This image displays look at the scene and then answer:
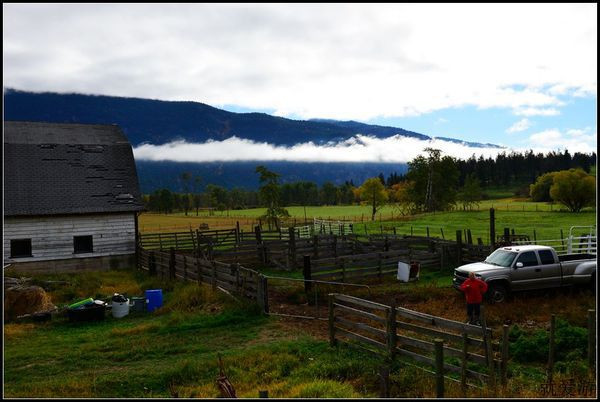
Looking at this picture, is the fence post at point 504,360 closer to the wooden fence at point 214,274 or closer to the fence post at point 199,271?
the wooden fence at point 214,274

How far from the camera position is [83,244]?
29.8 m

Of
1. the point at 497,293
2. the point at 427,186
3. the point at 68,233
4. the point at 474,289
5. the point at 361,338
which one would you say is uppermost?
the point at 427,186

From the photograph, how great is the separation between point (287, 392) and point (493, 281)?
11191 mm

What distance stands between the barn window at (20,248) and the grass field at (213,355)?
1275cm

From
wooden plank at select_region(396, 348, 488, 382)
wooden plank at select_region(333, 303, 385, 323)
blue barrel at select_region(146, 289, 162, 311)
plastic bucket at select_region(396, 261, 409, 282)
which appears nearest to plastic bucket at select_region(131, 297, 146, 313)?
blue barrel at select_region(146, 289, 162, 311)

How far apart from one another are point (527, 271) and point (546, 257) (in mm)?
1090

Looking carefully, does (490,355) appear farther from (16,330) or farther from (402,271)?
(402,271)

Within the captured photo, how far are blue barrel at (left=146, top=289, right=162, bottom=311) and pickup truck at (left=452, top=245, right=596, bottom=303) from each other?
10.8m

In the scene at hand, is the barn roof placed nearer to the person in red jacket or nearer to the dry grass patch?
the dry grass patch

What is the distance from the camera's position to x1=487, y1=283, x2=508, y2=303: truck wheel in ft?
58.1

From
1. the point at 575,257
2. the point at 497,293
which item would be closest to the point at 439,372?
the point at 497,293

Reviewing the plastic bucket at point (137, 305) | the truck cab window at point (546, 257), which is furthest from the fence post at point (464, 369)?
the plastic bucket at point (137, 305)

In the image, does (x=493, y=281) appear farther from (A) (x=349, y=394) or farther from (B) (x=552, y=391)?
(A) (x=349, y=394)

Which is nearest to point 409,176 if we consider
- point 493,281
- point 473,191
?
point 473,191
